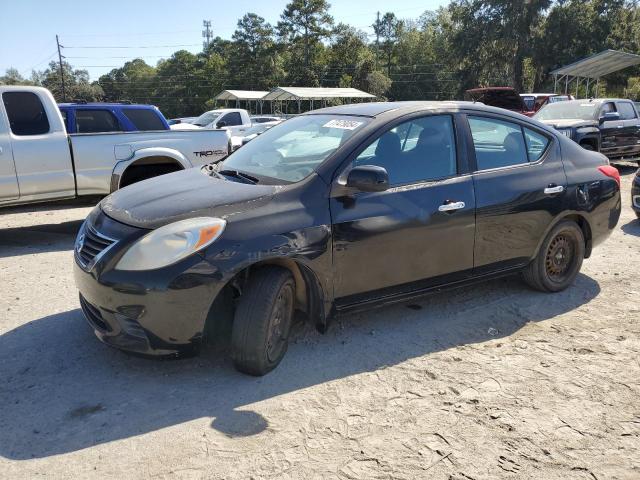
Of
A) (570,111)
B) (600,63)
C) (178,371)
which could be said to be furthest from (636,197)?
(600,63)

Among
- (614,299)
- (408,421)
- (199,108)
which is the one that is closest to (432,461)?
(408,421)

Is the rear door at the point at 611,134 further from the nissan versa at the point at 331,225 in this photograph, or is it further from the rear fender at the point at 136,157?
the rear fender at the point at 136,157

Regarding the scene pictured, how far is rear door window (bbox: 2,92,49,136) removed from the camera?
6711mm

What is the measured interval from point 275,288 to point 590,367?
219 cm

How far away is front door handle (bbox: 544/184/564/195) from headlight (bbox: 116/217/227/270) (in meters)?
2.86

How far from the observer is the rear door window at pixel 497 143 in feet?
14.2

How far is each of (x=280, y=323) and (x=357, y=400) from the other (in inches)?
26.9

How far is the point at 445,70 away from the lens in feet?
206

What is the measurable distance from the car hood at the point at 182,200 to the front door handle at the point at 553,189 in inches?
96.0

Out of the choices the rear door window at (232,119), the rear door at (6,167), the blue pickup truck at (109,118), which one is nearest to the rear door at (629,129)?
the blue pickup truck at (109,118)

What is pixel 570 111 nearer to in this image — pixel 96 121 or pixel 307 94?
pixel 96 121

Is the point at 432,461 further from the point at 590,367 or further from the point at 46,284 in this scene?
the point at 46,284

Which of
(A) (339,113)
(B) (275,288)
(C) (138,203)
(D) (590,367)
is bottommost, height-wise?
(D) (590,367)

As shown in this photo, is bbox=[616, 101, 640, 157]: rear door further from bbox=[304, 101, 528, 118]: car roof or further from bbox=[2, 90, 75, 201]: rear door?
bbox=[2, 90, 75, 201]: rear door
